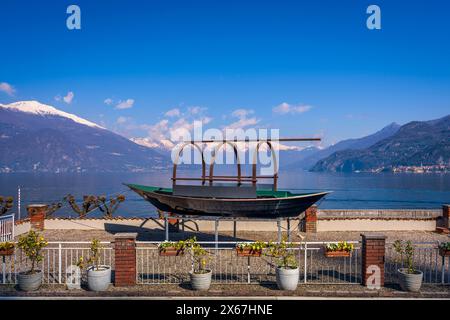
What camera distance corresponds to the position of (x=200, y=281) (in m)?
10.2

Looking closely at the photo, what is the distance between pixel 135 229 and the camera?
2128cm

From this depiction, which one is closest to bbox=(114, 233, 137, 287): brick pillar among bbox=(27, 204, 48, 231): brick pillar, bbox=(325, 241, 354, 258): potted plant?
bbox=(325, 241, 354, 258): potted plant

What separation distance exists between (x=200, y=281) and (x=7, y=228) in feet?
41.8

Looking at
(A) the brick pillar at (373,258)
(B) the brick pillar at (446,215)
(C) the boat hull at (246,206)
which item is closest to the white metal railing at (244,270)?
(A) the brick pillar at (373,258)

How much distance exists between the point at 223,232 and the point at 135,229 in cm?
481

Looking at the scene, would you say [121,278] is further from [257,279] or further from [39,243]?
[257,279]

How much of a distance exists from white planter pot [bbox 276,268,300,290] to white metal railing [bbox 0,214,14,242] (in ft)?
44.7

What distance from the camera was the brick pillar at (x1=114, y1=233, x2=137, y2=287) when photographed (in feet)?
34.7

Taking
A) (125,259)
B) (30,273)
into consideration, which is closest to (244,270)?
(125,259)

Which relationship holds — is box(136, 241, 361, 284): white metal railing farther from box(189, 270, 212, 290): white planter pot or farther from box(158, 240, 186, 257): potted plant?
box(189, 270, 212, 290): white planter pot

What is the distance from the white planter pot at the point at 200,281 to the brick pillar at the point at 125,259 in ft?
5.57

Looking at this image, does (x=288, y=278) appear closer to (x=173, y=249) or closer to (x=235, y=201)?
(x=173, y=249)
